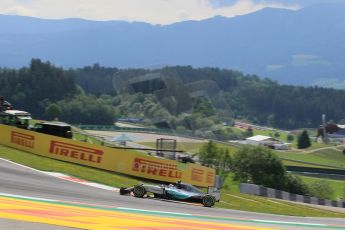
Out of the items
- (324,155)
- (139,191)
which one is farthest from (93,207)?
(324,155)

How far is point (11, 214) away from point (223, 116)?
257 feet

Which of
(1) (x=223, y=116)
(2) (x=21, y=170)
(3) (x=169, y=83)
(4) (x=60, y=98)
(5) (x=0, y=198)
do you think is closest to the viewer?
(5) (x=0, y=198)

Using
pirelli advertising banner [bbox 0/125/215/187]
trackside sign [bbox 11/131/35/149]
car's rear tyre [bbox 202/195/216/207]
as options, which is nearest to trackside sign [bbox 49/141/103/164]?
pirelli advertising banner [bbox 0/125/215/187]

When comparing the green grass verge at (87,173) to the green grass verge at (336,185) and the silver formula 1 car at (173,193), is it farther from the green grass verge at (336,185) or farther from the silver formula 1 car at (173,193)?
the green grass verge at (336,185)

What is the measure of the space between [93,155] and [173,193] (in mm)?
10853

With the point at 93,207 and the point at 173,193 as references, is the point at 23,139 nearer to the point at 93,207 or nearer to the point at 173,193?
the point at 173,193

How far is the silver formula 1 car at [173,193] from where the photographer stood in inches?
898

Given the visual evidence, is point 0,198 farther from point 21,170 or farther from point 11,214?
point 21,170

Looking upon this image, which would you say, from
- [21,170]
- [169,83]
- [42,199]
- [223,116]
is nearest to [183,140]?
[169,83]

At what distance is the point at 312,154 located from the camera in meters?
126

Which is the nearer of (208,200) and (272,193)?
(208,200)

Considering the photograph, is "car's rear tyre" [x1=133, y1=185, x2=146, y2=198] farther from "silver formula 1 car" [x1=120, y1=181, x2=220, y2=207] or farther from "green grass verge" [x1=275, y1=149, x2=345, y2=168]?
"green grass verge" [x1=275, y1=149, x2=345, y2=168]

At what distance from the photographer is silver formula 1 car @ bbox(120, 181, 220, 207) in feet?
74.8

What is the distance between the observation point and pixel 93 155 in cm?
3294
